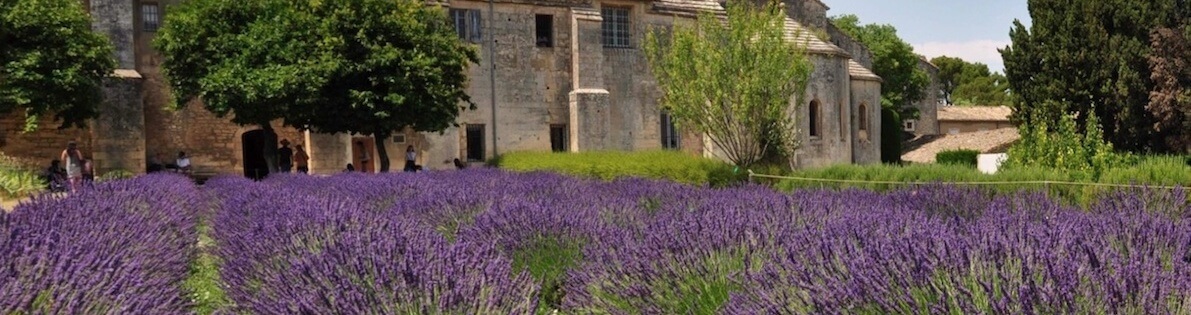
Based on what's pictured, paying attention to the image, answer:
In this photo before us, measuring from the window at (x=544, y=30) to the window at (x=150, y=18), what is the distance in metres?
8.46

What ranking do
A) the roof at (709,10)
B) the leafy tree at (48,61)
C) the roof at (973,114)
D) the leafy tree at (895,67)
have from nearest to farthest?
1. the leafy tree at (48,61)
2. the roof at (709,10)
3. the leafy tree at (895,67)
4. the roof at (973,114)

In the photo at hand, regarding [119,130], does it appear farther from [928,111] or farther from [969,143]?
[928,111]

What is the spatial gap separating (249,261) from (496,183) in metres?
5.57

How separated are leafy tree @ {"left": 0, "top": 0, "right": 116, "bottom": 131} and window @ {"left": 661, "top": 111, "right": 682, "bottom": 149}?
12855mm

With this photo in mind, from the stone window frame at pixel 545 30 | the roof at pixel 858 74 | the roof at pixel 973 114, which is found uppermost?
the stone window frame at pixel 545 30

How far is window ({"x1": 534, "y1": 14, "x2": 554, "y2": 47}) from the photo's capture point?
2256cm

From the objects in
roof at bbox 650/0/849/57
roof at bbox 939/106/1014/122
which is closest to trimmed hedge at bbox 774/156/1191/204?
roof at bbox 650/0/849/57

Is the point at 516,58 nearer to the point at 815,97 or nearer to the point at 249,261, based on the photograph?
the point at 815,97

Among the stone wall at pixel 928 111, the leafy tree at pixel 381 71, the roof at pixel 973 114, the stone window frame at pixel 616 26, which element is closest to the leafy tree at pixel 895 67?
the stone wall at pixel 928 111

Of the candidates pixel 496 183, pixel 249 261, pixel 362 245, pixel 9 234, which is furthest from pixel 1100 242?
pixel 496 183

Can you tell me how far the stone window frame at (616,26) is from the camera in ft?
76.5

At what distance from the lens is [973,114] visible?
4694cm

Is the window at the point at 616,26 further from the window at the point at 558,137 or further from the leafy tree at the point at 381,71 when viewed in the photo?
the leafy tree at the point at 381,71

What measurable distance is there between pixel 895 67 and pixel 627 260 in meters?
39.8
